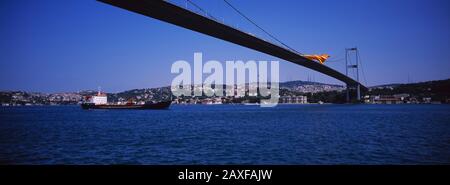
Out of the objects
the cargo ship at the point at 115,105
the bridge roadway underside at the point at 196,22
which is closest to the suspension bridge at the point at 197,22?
the bridge roadway underside at the point at 196,22

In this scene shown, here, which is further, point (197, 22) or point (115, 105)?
point (115, 105)

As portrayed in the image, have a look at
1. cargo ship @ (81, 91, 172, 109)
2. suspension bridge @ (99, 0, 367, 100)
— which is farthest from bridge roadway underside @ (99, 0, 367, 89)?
cargo ship @ (81, 91, 172, 109)

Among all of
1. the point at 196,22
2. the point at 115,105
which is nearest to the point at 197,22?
the point at 196,22

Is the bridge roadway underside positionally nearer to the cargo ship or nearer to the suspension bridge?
the suspension bridge

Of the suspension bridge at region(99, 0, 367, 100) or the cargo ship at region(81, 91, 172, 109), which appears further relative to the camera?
the cargo ship at region(81, 91, 172, 109)

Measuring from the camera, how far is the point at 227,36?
25.4 meters

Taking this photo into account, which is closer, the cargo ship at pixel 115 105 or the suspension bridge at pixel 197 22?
the suspension bridge at pixel 197 22

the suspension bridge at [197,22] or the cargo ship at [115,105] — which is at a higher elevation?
the suspension bridge at [197,22]

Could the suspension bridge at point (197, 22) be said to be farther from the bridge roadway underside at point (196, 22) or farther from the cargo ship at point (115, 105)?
the cargo ship at point (115, 105)

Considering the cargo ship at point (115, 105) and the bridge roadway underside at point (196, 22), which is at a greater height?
the bridge roadway underside at point (196, 22)

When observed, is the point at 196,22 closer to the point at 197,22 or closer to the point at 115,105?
the point at 197,22

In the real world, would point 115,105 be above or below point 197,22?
below
